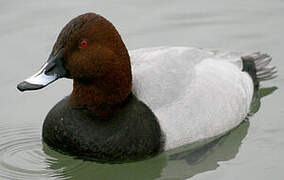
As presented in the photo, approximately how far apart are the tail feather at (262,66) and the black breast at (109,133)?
1.86 metres

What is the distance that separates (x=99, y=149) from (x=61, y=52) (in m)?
0.84

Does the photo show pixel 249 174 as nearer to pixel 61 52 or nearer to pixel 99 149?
pixel 99 149

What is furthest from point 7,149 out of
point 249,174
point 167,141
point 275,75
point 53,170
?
point 275,75

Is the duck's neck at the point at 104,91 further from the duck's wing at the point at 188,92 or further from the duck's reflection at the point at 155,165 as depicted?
the duck's reflection at the point at 155,165

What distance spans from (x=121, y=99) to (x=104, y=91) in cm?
17

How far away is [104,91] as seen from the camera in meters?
5.36

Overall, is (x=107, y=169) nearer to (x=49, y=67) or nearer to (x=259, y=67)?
(x=49, y=67)

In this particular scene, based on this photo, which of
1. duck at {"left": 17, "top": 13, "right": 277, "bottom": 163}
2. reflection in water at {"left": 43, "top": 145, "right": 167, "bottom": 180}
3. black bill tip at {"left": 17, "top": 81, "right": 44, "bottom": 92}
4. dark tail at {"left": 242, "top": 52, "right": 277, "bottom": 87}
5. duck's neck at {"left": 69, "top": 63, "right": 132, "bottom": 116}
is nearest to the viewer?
black bill tip at {"left": 17, "top": 81, "right": 44, "bottom": 92}

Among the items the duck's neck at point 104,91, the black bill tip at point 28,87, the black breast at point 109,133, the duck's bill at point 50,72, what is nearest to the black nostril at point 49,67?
the duck's bill at point 50,72

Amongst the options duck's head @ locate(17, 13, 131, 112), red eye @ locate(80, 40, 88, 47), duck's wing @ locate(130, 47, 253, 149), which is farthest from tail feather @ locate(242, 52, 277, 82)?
red eye @ locate(80, 40, 88, 47)

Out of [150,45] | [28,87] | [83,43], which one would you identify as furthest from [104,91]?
[150,45]

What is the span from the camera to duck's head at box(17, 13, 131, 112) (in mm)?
5164

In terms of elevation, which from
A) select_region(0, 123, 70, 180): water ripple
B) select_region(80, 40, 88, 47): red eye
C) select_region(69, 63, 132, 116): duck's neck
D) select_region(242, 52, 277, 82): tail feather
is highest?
select_region(80, 40, 88, 47): red eye

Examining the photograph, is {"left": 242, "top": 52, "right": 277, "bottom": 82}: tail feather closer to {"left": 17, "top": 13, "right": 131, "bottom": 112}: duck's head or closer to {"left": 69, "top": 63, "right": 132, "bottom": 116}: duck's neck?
{"left": 69, "top": 63, "right": 132, "bottom": 116}: duck's neck
